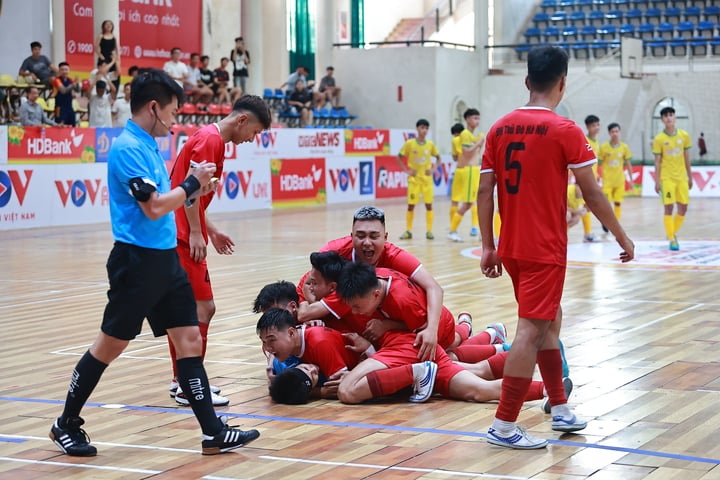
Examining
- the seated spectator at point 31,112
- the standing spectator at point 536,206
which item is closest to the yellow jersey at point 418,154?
the seated spectator at point 31,112

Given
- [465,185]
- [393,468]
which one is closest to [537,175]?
[393,468]

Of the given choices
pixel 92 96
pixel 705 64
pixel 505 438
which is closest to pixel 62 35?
pixel 92 96

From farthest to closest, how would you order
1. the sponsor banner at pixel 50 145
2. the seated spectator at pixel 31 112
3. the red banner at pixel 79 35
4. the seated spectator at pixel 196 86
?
the red banner at pixel 79 35
the seated spectator at pixel 196 86
the seated spectator at pixel 31 112
the sponsor banner at pixel 50 145

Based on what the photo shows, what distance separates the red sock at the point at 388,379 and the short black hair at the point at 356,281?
1.56ft

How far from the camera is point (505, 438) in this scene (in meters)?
5.51

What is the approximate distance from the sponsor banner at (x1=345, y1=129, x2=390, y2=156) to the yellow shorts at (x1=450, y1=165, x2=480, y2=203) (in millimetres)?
10475

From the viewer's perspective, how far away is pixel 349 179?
29891 mm

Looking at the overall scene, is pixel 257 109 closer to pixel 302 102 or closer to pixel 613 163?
pixel 613 163

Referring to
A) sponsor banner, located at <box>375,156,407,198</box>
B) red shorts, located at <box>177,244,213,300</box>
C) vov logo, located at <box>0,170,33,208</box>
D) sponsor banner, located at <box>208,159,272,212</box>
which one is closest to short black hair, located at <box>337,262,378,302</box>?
red shorts, located at <box>177,244,213,300</box>

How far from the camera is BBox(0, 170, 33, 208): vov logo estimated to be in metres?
20.3

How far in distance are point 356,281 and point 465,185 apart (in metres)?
12.9

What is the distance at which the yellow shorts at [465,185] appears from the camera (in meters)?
19.1

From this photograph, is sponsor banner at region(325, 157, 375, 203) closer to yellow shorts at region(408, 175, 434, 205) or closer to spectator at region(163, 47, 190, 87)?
spectator at region(163, 47, 190, 87)

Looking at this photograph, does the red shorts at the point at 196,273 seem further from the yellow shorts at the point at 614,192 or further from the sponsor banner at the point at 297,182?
the sponsor banner at the point at 297,182
